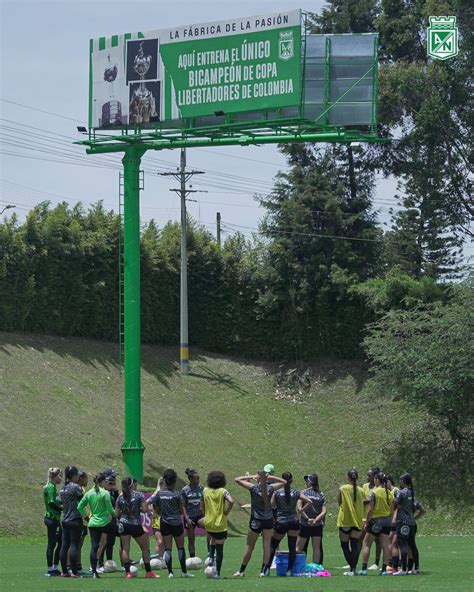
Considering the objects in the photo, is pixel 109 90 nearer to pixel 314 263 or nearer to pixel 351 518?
pixel 314 263

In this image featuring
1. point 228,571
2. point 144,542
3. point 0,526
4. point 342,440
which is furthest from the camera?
point 342,440

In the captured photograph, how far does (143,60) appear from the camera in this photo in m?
34.4

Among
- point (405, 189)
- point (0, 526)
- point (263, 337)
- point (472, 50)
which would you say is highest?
point (472, 50)

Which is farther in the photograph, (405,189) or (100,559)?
(405,189)

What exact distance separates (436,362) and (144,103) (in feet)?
43.3

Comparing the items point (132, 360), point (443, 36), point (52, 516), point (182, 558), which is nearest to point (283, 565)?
point (182, 558)

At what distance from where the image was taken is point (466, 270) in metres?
42.1

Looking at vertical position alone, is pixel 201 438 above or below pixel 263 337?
below

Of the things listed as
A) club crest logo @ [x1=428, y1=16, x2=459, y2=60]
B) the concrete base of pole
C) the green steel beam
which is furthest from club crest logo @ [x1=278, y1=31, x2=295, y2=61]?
club crest logo @ [x1=428, y1=16, x2=459, y2=60]

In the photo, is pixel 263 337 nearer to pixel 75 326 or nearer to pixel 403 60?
pixel 75 326

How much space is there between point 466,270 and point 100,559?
24100mm

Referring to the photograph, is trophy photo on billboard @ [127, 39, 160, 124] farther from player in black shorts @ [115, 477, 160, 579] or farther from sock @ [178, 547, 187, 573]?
sock @ [178, 547, 187, 573]

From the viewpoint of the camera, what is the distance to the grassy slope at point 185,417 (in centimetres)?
3759

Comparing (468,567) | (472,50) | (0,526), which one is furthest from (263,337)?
(468,567)
